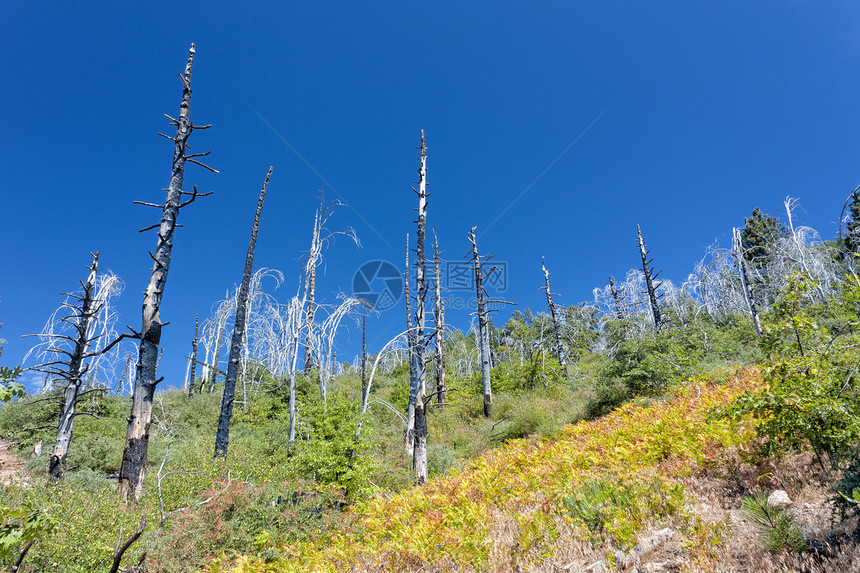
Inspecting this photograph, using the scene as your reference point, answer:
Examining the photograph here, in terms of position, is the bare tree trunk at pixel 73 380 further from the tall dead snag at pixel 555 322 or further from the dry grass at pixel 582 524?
the tall dead snag at pixel 555 322

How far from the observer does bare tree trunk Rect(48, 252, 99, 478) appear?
34.7 ft

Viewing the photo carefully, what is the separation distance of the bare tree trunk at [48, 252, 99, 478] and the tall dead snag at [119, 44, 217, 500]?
6.79 meters

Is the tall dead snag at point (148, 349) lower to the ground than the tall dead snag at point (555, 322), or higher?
lower

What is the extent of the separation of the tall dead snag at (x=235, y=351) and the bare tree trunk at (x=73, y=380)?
12.7 feet

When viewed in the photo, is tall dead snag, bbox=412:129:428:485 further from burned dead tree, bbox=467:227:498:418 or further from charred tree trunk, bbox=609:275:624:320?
charred tree trunk, bbox=609:275:624:320

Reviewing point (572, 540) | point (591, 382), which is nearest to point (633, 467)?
point (572, 540)

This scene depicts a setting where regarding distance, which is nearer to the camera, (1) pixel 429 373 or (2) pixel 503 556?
(2) pixel 503 556

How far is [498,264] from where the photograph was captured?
60.2ft

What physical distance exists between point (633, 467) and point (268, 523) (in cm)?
655

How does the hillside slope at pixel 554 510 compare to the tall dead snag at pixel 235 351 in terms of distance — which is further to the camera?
the tall dead snag at pixel 235 351

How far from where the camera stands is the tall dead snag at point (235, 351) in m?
10.8

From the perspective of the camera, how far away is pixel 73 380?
10.9 metres

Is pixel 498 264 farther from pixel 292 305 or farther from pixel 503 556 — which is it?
pixel 503 556

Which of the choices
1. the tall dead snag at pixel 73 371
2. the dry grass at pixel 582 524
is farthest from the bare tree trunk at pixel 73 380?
the dry grass at pixel 582 524
